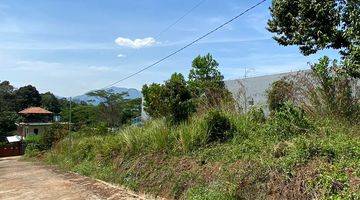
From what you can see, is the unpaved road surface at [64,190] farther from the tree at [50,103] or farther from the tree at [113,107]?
the tree at [50,103]

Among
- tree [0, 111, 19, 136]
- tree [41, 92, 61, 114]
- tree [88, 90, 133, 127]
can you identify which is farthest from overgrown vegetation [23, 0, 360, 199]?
tree [41, 92, 61, 114]

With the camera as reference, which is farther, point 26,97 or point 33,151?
point 26,97

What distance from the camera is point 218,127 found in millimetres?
13461

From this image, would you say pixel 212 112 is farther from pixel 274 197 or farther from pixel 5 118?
pixel 5 118

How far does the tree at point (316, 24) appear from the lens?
11.7 meters

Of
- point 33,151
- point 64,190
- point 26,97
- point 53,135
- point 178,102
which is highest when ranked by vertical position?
point 26,97

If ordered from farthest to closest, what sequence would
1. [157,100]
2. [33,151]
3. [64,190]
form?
[33,151] → [157,100] → [64,190]

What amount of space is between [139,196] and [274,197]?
4953mm

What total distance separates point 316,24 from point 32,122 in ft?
250

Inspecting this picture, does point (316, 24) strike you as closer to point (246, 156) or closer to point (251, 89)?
point (246, 156)

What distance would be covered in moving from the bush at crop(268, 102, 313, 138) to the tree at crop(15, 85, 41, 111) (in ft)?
321

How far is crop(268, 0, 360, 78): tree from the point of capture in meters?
11.7

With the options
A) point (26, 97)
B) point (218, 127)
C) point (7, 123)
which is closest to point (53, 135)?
point (218, 127)

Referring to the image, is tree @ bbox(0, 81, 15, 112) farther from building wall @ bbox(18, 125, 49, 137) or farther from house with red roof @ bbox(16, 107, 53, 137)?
building wall @ bbox(18, 125, 49, 137)
